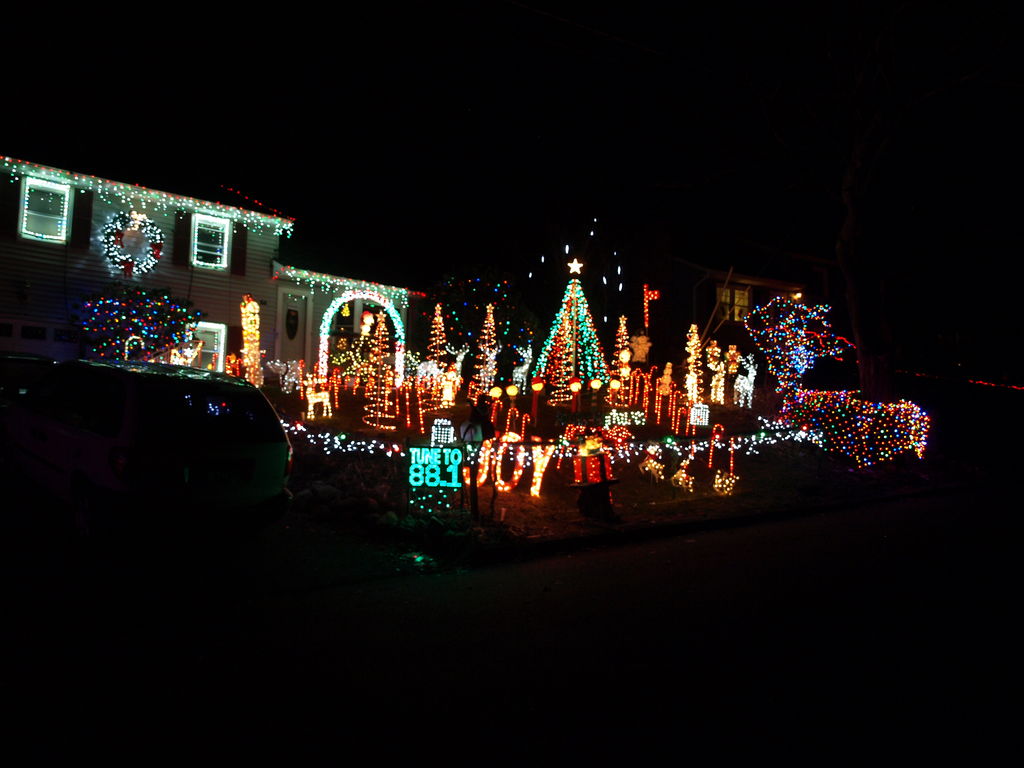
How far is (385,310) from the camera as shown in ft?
73.4

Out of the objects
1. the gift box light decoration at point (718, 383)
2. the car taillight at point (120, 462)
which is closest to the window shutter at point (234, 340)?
the gift box light decoration at point (718, 383)

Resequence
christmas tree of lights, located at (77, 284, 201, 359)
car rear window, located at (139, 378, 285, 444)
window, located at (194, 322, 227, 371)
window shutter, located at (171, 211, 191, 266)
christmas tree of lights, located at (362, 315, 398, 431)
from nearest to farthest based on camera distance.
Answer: car rear window, located at (139, 378, 285, 444) → christmas tree of lights, located at (362, 315, 398, 431) → christmas tree of lights, located at (77, 284, 201, 359) → window shutter, located at (171, 211, 191, 266) → window, located at (194, 322, 227, 371)

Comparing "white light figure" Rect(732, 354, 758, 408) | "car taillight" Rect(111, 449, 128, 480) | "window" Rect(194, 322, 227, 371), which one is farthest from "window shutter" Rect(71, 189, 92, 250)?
"white light figure" Rect(732, 354, 758, 408)

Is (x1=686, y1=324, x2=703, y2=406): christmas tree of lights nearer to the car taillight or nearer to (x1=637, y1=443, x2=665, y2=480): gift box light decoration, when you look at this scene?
(x1=637, y1=443, x2=665, y2=480): gift box light decoration

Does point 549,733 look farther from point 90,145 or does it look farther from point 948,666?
point 90,145

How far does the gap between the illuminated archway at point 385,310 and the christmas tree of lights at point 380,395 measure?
8.36 ft

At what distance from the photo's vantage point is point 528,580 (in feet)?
23.0

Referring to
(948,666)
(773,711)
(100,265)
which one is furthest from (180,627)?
(100,265)

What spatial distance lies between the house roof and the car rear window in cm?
1205

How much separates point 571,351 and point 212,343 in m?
9.35

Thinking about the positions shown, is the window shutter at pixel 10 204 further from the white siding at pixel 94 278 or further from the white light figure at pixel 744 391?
the white light figure at pixel 744 391

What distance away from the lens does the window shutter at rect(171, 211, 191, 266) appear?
1778 cm

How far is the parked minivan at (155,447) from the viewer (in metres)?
6.14

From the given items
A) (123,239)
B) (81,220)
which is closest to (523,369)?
(123,239)
